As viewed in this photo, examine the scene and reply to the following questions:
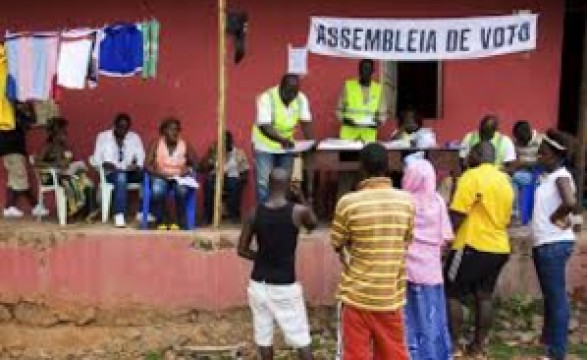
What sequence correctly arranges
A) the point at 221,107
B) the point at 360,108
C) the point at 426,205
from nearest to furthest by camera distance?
1. the point at 426,205
2. the point at 221,107
3. the point at 360,108

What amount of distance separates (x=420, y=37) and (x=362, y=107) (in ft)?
3.16

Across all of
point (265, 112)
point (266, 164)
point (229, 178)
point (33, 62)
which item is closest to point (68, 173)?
point (33, 62)

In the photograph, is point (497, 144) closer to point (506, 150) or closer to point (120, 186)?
point (506, 150)

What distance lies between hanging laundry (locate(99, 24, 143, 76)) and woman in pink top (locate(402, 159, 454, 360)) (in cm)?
307

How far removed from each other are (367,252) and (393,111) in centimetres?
472

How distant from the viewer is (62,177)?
30.9ft

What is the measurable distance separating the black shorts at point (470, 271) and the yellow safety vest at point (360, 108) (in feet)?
7.64

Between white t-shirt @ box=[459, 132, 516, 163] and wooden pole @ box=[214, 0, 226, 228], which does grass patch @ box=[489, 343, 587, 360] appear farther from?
wooden pole @ box=[214, 0, 226, 228]

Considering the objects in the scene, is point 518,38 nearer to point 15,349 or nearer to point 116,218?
point 116,218

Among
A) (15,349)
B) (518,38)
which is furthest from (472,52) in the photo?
(15,349)

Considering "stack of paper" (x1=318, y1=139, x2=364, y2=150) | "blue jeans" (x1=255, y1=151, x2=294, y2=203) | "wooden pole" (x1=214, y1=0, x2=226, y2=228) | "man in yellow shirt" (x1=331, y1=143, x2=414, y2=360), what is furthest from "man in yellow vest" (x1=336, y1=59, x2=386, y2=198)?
"man in yellow shirt" (x1=331, y1=143, x2=414, y2=360)

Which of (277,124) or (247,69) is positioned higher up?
(247,69)

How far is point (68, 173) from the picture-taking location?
31.0ft

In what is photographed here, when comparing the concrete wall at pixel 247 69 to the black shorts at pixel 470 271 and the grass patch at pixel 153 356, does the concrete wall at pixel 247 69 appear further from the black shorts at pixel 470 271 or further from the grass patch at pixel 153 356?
the black shorts at pixel 470 271
